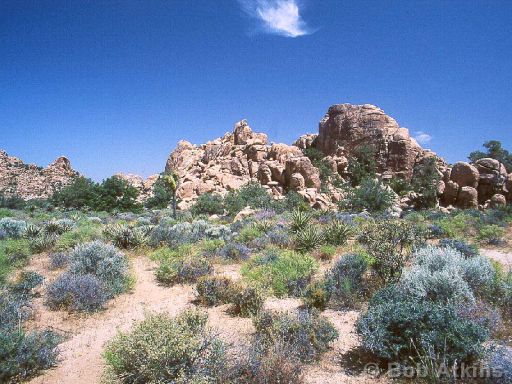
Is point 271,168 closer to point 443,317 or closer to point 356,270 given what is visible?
point 356,270

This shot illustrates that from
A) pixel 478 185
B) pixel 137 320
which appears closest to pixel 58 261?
pixel 137 320

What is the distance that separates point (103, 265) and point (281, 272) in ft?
15.1

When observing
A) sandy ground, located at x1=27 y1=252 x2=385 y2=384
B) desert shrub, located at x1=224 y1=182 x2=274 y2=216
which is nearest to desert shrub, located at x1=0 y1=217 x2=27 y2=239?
sandy ground, located at x1=27 y1=252 x2=385 y2=384

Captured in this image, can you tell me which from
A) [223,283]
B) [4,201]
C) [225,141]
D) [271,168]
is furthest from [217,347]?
[225,141]

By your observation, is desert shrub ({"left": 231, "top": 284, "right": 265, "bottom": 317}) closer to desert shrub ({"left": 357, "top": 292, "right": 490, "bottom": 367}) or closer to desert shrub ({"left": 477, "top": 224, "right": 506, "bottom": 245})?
desert shrub ({"left": 357, "top": 292, "right": 490, "bottom": 367})

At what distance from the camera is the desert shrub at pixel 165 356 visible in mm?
3723

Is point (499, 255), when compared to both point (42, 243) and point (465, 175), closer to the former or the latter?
point (42, 243)

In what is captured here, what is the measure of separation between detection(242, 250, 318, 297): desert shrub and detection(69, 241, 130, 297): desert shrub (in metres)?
3.17

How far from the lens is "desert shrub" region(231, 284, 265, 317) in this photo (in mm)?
6188

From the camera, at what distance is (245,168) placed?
45.8m

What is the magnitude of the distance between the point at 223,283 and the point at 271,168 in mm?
36391

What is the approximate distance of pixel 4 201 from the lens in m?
35.5

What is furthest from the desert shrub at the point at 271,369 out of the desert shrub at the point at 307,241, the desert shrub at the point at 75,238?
the desert shrub at the point at 75,238

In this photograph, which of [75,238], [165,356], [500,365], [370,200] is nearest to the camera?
[500,365]
